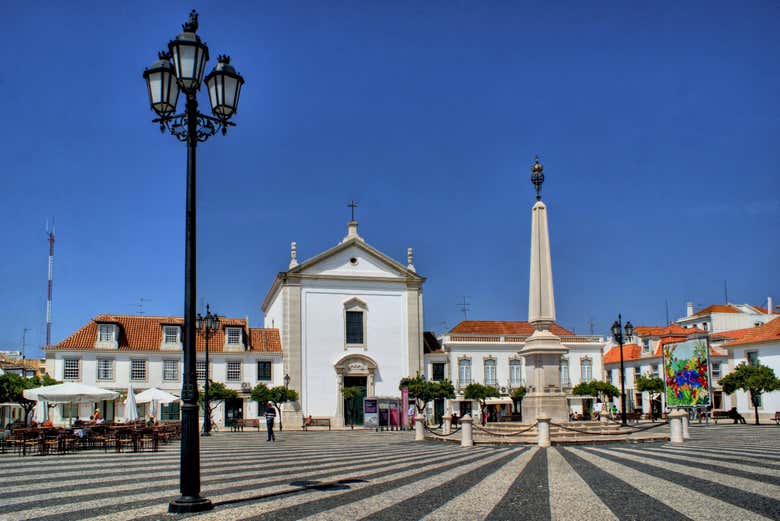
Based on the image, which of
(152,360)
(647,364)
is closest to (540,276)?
(152,360)

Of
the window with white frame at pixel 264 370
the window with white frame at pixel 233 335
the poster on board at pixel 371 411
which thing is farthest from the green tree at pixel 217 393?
the poster on board at pixel 371 411

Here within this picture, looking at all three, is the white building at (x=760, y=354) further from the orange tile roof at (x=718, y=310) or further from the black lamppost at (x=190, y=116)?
the black lamppost at (x=190, y=116)

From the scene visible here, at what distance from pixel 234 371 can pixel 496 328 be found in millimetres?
22495

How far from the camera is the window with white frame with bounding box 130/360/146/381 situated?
158 ft

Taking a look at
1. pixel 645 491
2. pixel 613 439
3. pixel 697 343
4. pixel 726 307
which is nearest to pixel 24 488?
pixel 645 491

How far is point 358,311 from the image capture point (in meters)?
52.5

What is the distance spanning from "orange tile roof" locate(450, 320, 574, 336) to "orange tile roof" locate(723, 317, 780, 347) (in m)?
12.2

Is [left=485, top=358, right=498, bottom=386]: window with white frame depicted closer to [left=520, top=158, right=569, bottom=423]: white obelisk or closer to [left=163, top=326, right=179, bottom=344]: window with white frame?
[left=163, top=326, right=179, bottom=344]: window with white frame

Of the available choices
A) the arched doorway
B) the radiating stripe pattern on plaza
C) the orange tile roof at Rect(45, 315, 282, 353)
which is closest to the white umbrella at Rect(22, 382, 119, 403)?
the radiating stripe pattern on plaza

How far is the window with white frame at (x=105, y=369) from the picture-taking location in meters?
47.4

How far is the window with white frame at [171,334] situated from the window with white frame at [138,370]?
6.95 ft

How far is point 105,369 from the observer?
47500 mm

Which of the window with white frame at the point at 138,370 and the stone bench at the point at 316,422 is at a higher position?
the window with white frame at the point at 138,370

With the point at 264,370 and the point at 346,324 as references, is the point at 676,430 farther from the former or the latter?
the point at 264,370
